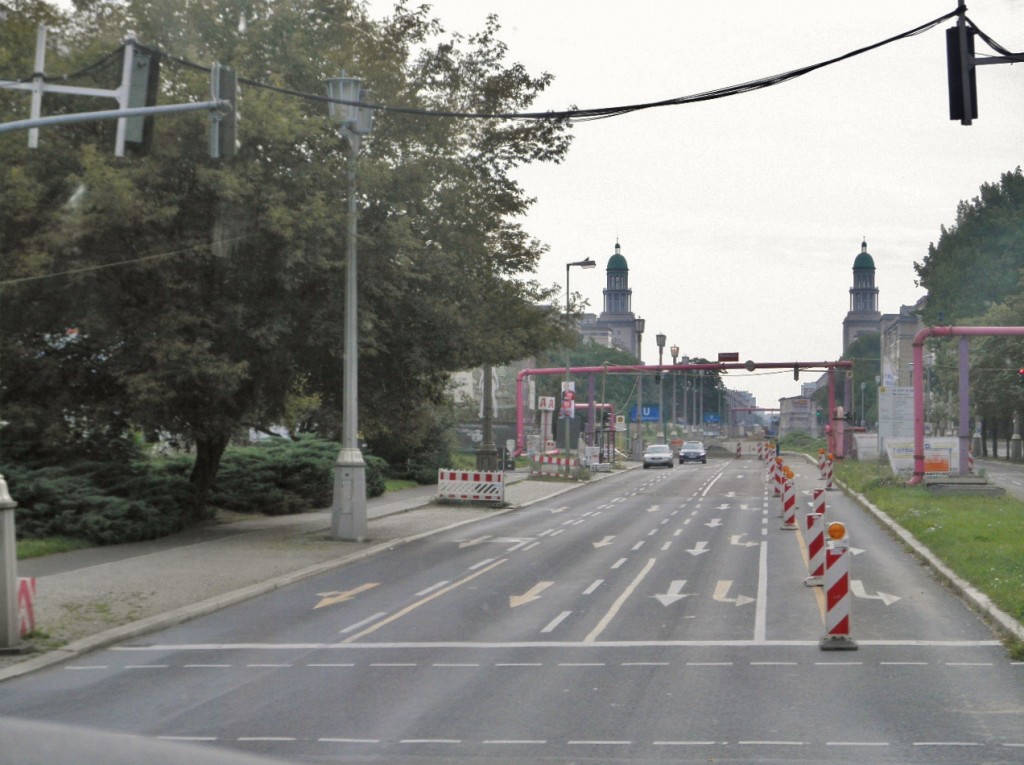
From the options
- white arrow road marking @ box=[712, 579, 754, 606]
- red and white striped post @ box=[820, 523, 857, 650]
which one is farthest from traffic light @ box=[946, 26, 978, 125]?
white arrow road marking @ box=[712, 579, 754, 606]

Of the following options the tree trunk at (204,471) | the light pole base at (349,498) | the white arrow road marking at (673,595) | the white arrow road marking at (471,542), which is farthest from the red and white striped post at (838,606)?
the tree trunk at (204,471)

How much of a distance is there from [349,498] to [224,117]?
12.1 meters

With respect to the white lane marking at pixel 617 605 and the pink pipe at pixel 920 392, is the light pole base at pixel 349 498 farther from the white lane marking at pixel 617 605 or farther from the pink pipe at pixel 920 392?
the pink pipe at pixel 920 392

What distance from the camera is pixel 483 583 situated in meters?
18.8

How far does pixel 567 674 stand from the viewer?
1158 cm

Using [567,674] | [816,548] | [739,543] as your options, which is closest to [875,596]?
[816,548]

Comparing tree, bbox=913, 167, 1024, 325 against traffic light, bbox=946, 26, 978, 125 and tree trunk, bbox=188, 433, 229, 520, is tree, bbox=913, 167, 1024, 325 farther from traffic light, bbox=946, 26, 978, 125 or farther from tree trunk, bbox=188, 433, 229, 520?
traffic light, bbox=946, 26, 978, 125

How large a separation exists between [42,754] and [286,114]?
21.0 metres

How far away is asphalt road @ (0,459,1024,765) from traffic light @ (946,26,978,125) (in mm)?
5090

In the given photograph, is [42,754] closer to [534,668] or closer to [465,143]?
[534,668]

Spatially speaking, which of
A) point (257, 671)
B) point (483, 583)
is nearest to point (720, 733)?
point (257, 671)

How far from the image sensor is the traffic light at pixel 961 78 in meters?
11.6

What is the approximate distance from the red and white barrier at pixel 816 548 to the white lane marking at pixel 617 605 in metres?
2.47

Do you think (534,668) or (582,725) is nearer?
(582,725)
